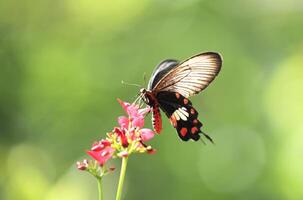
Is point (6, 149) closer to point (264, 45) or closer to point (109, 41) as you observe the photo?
point (109, 41)

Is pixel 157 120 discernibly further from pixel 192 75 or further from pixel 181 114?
pixel 192 75

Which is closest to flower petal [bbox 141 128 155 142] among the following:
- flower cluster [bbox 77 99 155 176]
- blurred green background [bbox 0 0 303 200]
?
flower cluster [bbox 77 99 155 176]

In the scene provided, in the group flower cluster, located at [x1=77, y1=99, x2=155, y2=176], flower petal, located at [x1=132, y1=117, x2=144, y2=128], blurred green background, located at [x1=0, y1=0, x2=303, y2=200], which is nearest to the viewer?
flower cluster, located at [x1=77, y1=99, x2=155, y2=176]

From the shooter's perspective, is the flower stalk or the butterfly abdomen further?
the butterfly abdomen

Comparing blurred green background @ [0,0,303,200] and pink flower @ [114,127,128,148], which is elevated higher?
blurred green background @ [0,0,303,200]

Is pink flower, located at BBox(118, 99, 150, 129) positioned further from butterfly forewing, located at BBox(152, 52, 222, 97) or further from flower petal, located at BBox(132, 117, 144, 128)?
butterfly forewing, located at BBox(152, 52, 222, 97)

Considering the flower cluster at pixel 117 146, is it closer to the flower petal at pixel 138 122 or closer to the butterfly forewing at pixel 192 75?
the flower petal at pixel 138 122

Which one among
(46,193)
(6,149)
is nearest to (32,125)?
(6,149)

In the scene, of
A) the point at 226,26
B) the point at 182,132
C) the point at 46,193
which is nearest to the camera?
the point at 182,132
